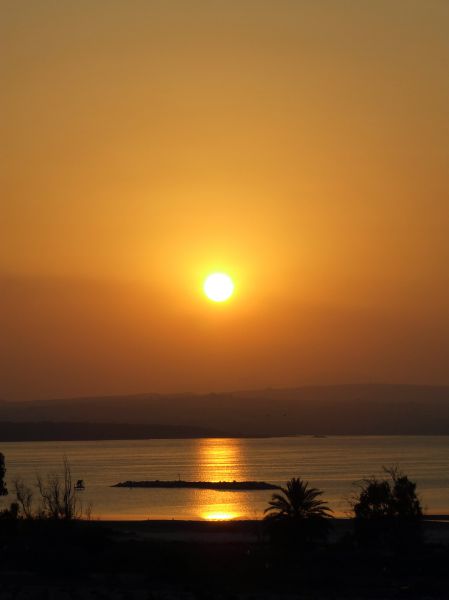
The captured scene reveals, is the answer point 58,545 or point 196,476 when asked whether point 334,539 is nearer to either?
point 58,545

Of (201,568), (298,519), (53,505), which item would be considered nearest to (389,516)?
(298,519)

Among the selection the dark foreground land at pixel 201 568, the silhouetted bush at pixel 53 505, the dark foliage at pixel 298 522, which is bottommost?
the dark foreground land at pixel 201 568

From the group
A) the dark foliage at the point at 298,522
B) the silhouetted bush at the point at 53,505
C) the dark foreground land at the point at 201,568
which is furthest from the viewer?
the silhouetted bush at the point at 53,505

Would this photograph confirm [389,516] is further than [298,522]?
Yes

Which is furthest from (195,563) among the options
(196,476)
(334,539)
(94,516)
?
(196,476)

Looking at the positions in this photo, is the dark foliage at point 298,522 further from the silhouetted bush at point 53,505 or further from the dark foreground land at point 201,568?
the silhouetted bush at point 53,505

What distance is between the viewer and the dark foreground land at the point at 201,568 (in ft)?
118

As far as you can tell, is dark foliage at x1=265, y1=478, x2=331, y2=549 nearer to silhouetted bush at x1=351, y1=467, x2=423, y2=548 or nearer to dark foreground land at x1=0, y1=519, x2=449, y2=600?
dark foreground land at x1=0, y1=519, x2=449, y2=600

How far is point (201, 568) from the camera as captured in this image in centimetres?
4203

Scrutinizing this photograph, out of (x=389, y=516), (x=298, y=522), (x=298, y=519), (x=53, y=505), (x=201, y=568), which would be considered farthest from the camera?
(x=53, y=505)

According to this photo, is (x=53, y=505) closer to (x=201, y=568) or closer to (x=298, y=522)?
(x=298, y=522)

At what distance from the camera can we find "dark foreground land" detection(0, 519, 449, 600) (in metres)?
36.1

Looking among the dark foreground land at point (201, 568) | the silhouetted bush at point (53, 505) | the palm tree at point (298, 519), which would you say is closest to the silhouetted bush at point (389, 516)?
the dark foreground land at point (201, 568)

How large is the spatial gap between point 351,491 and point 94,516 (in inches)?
1324
